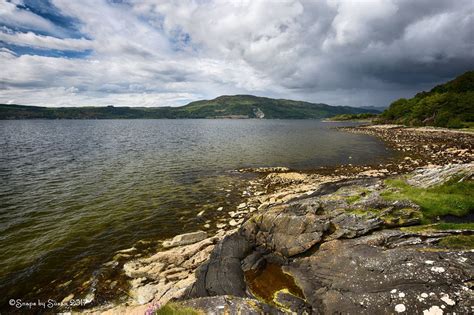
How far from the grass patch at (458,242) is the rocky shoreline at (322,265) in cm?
15

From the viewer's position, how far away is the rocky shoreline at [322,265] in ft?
24.0

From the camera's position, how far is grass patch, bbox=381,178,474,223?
40.6 feet

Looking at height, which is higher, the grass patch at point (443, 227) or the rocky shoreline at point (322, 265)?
the grass patch at point (443, 227)

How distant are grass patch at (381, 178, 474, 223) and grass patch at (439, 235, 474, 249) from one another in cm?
351

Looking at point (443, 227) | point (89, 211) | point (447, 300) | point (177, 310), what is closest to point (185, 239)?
point (177, 310)

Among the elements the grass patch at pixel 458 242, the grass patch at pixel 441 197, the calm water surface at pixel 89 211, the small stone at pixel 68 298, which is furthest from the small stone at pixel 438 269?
the small stone at pixel 68 298

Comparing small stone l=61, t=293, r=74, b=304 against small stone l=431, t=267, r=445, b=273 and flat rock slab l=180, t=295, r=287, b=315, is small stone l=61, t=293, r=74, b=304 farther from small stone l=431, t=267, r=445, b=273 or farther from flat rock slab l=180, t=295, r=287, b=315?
small stone l=431, t=267, r=445, b=273

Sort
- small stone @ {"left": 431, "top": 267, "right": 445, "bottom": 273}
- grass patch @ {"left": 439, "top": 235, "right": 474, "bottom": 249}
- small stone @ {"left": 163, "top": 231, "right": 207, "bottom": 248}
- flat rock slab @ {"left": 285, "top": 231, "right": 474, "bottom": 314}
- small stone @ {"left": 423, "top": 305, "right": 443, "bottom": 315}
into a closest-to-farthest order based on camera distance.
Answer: small stone @ {"left": 423, "top": 305, "right": 443, "bottom": 315} → flat rock slab @ {"left": 285, "top": 231, "right": 474, "bottom": 314} → small stone @ {"left": 431, "top": 267, "right": 445, "bottom": 273} → grass patch @ {"left": 439, "top": 235, "right": 474, "bottom": 249} → small stone @ {"left": 163, "top": 231, "right": 207, "bottom": 248}

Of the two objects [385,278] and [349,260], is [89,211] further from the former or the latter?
[385,278]

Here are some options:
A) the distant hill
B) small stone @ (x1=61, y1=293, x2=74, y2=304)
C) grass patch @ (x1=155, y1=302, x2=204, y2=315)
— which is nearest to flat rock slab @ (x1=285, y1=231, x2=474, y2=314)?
grass patch @ (x1=155, y1=302, x2=204, y2=315)

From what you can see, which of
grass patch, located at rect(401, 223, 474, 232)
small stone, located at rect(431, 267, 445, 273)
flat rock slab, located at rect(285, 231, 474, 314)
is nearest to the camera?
flat rock slab, located at rect(285, 231, 474, 314)

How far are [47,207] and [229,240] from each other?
2011 cm

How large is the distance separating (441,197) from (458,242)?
6042mm

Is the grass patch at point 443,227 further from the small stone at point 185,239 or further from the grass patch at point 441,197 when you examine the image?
the small stone at point 185,239
